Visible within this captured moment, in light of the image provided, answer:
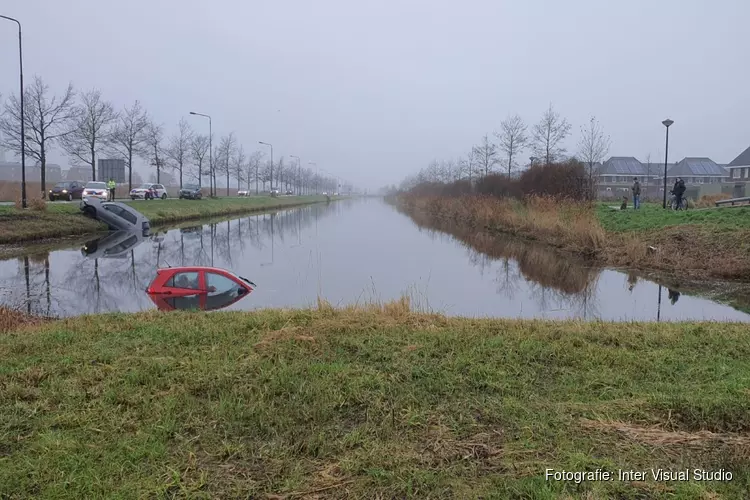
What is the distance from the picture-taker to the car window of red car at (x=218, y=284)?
38.5 ft

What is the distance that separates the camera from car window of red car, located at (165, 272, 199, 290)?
11.6 m

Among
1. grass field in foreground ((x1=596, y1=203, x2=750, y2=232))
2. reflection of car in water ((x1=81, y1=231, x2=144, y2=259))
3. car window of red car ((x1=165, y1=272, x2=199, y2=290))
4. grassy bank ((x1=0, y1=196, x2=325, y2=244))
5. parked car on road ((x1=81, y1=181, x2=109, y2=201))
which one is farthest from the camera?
Result: parked car on road ((x1=81, y1=181, x2=109, y2=201))

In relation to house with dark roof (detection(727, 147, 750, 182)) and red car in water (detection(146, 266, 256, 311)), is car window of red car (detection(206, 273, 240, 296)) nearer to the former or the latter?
red car in water (detection(146, 266, 256, 311))

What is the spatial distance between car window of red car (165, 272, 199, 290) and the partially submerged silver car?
17881mm

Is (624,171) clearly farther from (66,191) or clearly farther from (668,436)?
(668,436)

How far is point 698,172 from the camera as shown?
84438mm

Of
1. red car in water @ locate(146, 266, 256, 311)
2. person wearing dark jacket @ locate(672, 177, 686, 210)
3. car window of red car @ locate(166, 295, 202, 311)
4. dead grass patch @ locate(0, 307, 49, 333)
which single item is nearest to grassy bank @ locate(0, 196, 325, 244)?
red car in water @ locate(146, 266, 256, 311)

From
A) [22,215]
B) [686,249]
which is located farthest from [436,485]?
[22,215]

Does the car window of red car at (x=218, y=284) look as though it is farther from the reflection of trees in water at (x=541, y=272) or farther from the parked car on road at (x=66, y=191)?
the parked car on road at (x=66, y=191)

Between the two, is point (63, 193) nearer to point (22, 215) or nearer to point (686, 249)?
point (22, 215)

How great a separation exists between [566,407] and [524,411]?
0.37 metres

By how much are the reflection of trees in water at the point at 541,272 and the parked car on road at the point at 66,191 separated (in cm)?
2888

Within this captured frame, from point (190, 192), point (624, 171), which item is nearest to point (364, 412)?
point (190, 192)

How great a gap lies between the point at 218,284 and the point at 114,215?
64.1 ft
